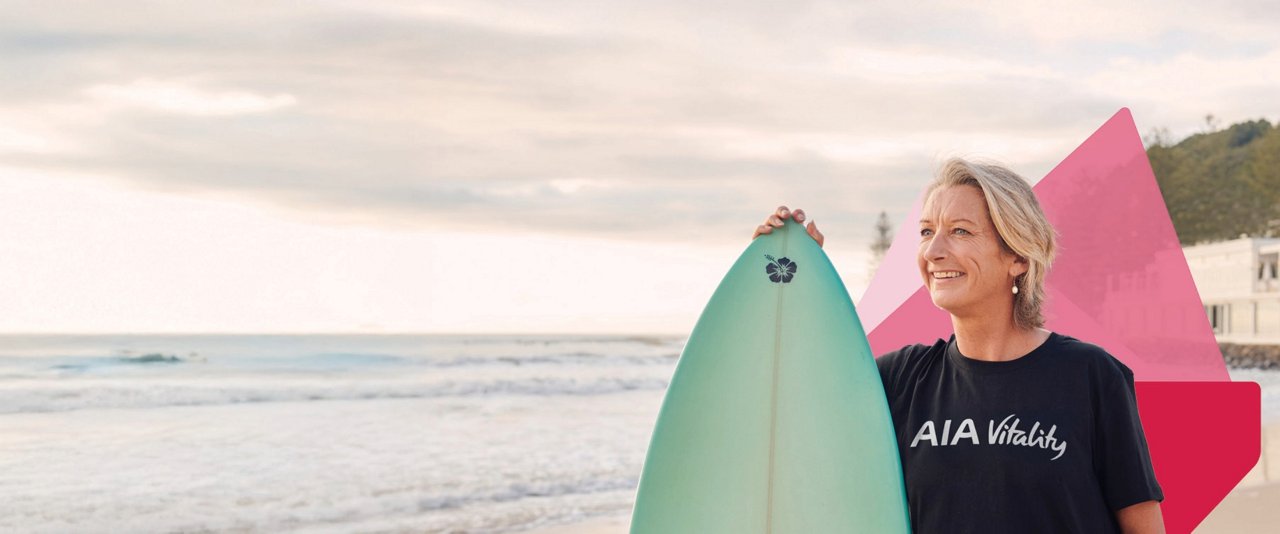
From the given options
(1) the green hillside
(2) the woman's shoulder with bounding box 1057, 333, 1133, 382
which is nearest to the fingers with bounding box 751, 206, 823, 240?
(2) the woman's shoulder with bounding box 1057, 333, 1133, 382

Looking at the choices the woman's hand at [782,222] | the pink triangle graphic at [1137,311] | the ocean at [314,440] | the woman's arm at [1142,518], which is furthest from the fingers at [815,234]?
the ocean at [314,440]

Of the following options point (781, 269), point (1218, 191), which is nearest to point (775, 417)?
point (781, 269)

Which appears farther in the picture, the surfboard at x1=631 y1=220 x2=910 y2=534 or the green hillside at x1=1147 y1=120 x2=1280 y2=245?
the green hillside at x1=1147 y1=120 x2=1280 y2=245

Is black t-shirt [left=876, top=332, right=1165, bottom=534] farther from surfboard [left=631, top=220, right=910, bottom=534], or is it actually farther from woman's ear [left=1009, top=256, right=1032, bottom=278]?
surfboard [left=631, top=220, right=910, bottom=534]

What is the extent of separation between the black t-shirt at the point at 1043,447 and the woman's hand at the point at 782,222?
61 centimetres

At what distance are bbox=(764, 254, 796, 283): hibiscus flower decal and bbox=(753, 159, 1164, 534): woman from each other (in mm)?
543

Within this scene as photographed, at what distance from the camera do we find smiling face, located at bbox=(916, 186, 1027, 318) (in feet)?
5.21

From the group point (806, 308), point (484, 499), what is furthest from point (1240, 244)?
point (806, 308)

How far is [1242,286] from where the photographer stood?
2792 centimetres

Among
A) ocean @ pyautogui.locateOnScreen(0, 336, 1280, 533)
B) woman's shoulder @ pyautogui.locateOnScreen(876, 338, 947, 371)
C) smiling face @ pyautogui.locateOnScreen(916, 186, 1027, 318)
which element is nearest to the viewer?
smiling face @ pyautogui.locateOnScreen(916, 186, 1027, 318)

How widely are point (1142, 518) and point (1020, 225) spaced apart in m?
0.46

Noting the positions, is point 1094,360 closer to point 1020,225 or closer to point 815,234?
point 1020,225

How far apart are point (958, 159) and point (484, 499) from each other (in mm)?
4669

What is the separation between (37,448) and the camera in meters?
7.96
